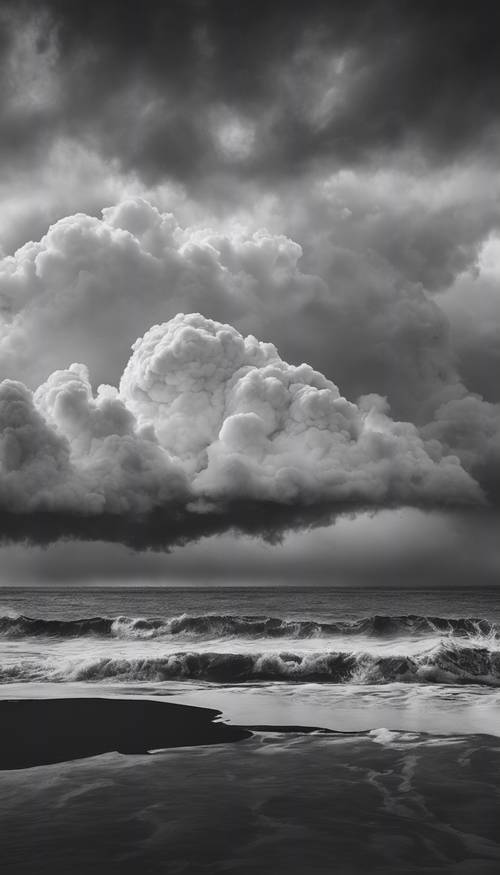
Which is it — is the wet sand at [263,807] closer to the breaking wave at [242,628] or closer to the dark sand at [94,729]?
the dark sand at [94,729]

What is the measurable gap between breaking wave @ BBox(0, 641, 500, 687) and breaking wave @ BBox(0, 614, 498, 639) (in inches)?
445

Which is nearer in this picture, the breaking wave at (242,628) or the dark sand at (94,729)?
the dark sand at (94,729)

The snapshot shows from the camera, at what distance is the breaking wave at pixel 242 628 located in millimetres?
35844

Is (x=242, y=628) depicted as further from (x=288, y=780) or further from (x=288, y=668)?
(x=288, y=780)

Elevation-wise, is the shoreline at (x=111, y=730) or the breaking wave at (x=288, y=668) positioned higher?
the shoreline at (x=111, y=730)

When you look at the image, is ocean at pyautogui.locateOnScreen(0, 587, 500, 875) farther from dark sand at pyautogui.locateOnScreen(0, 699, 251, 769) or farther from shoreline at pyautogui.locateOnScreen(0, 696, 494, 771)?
dark sand at pyautogui.locateOnScreen(0, 699, 251, 769)

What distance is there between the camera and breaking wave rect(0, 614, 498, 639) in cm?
3584

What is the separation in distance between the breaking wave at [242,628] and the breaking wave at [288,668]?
1130 cm

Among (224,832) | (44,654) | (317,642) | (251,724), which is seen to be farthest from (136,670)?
(224,832)

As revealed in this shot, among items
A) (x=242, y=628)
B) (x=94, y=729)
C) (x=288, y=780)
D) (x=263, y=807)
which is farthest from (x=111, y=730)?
(x=242, y=628)

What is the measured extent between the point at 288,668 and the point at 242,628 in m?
13.8

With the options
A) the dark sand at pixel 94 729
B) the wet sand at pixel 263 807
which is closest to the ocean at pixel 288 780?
the wet sand at pixel 263 807

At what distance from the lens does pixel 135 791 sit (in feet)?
29.7

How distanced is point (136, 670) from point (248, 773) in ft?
45.5
